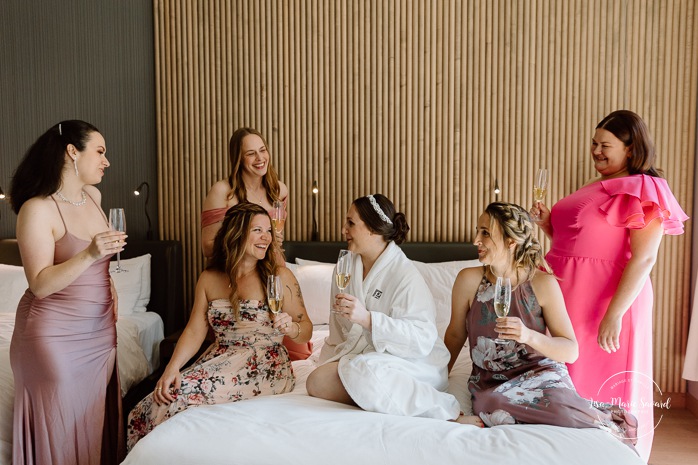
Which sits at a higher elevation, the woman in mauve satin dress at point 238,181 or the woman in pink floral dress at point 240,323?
the woman in mauve satin dress at point 238,181

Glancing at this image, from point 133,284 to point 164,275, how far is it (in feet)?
0.81

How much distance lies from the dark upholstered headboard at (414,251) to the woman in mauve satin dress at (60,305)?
6.03 ft

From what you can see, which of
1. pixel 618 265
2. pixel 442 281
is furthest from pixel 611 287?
pixel 442 281

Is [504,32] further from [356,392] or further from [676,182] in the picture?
[356,392]

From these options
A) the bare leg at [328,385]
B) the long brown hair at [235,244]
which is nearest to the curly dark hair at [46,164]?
the long brown hair at [235,244]

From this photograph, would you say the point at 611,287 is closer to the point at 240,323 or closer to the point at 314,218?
the point at 240,323

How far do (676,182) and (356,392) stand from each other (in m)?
3.03

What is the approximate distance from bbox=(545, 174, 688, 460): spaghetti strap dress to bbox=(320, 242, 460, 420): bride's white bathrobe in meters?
0.69

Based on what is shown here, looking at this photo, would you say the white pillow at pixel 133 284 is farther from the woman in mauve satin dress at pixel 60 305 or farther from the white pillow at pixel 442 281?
the white pillow at pixel 442 281

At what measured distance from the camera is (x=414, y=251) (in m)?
4.09

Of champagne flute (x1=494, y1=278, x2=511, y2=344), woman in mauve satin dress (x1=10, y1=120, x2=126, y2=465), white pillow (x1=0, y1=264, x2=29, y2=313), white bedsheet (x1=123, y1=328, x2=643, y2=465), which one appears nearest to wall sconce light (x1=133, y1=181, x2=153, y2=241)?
white pillow (x1=0, y1=264, x2=29, y2=313)

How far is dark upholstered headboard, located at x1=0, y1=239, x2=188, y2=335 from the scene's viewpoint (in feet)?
13.8

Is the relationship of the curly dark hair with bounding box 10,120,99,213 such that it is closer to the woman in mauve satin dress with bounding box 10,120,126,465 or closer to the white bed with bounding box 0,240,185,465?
the woman in mauve satin dress with bounding box 10,120,126,465

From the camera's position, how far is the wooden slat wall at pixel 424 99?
401cm
